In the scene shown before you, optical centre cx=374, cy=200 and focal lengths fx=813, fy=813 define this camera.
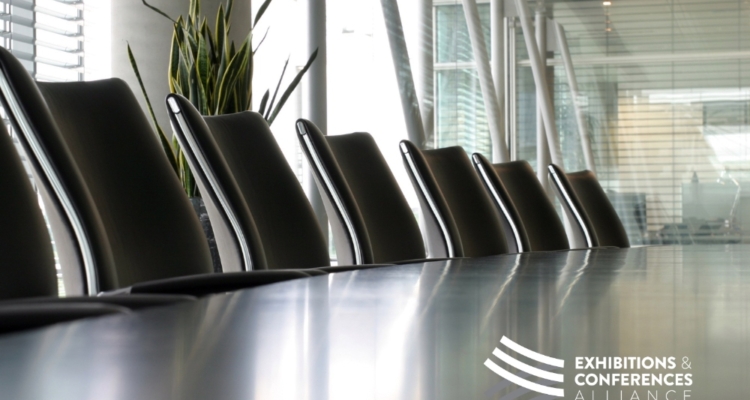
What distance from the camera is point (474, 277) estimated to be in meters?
0.91

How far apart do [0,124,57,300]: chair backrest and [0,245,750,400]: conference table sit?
25.6 inches

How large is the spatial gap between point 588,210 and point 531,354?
3737 mm

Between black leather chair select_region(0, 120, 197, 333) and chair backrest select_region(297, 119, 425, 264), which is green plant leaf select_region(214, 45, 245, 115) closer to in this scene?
chair backrest select_region(297, 119, 425, 264)

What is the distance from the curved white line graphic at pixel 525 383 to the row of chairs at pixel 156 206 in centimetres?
43

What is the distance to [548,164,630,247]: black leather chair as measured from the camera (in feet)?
11.6

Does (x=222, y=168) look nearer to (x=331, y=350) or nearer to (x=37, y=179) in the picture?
(x=37, y=179)

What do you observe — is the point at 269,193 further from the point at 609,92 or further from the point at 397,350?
the point at 609,92

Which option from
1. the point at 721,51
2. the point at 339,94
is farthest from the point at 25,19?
the point at 721,51

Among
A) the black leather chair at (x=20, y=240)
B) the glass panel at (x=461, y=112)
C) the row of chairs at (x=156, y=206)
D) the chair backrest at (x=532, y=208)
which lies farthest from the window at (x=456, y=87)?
the black leather chair at (x=20, y=240)

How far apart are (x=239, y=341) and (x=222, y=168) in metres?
1.20

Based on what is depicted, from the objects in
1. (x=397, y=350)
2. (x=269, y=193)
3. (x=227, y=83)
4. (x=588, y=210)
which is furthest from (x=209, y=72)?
(x=397, y=350)

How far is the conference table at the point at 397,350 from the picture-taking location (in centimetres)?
24

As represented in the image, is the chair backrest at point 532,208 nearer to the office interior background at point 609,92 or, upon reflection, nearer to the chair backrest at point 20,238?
the chair backrest at point 20,238

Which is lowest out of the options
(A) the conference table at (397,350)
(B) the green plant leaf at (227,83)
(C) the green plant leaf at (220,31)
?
(A) the conference table at (397,350)
